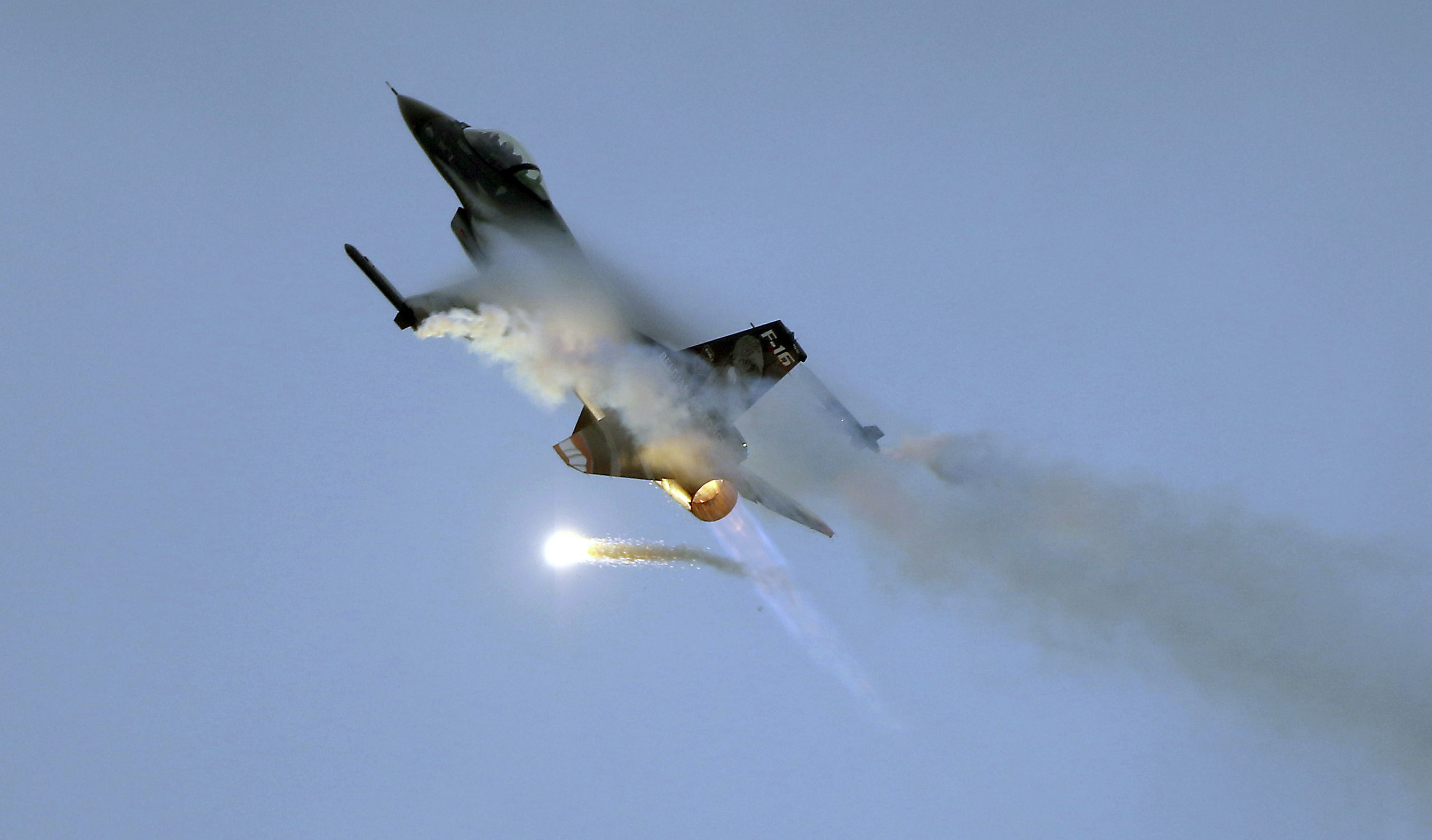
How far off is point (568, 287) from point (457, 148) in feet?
16.5

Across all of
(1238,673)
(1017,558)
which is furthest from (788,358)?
(1238,673)

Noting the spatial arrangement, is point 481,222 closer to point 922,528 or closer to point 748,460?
point 748,460

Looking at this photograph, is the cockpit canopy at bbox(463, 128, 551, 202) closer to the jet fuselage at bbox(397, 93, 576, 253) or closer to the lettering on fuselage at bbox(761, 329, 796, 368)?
the jet fuselage at bbox(397, 93, 576, 253)

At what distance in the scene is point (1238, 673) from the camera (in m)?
45.6

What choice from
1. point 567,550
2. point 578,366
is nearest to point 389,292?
point 578,366

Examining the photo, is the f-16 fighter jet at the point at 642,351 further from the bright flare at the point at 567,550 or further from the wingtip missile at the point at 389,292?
the bright flare at the point at 567,550

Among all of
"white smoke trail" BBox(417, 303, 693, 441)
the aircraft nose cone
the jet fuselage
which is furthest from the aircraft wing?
the aircraft nose cone

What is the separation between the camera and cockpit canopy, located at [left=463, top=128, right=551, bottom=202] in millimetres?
40062

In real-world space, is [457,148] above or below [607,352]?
above

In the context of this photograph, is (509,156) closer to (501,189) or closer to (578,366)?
(501,189)

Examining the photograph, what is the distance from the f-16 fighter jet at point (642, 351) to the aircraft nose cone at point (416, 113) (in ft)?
0.10

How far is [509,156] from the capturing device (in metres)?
40.1

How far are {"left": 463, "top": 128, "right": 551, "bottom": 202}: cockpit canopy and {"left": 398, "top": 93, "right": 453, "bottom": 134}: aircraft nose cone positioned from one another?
1443 mm

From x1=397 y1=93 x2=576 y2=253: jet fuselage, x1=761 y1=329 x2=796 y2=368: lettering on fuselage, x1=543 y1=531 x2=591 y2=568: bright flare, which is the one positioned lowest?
x1=543 y1=531 x2=591 y2=568: bright flare
